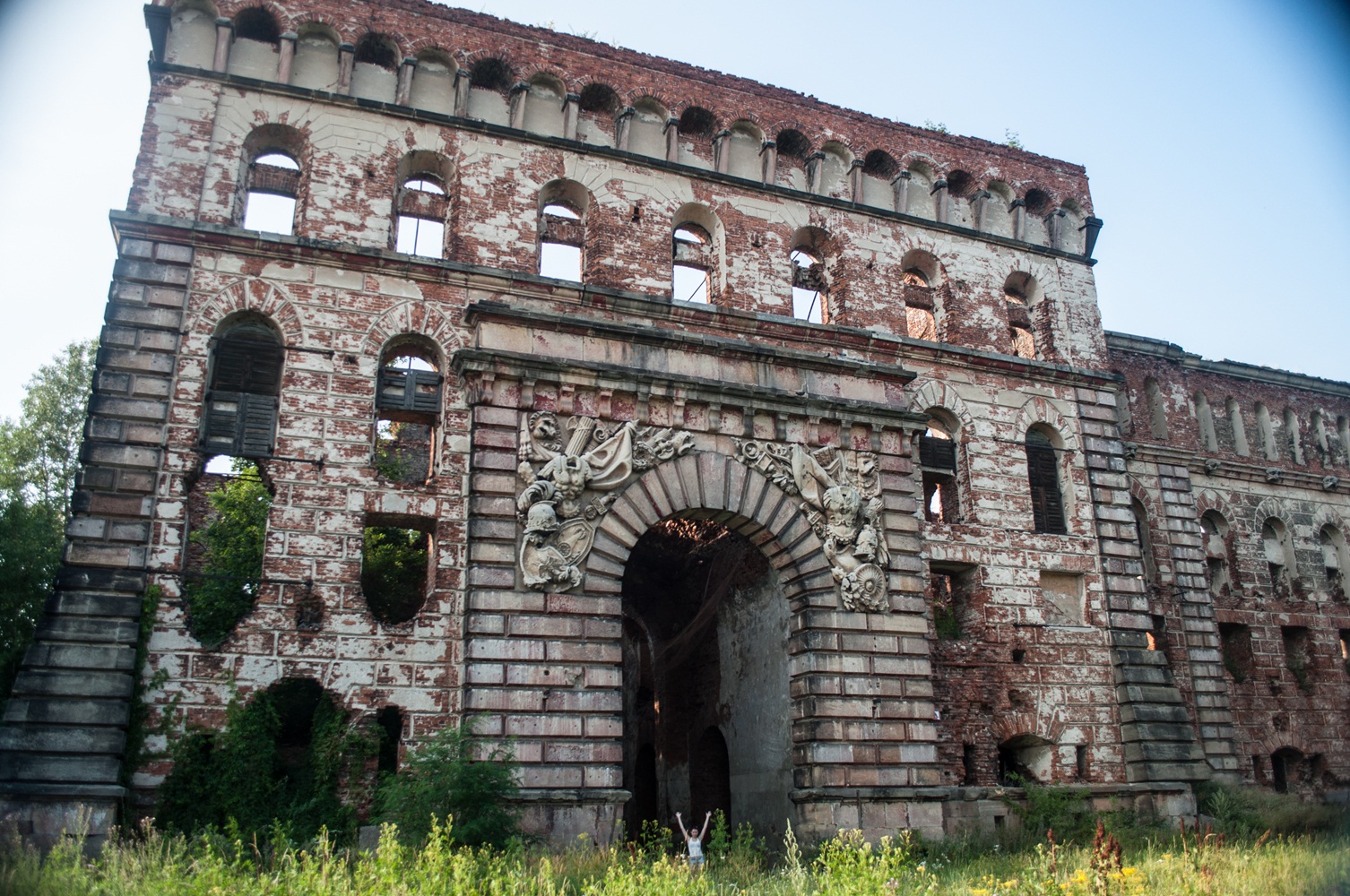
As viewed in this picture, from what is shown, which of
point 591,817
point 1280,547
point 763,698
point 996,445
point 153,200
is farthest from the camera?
point 1280,547

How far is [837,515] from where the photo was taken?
54.5ft

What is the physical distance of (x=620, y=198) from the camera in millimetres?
19141

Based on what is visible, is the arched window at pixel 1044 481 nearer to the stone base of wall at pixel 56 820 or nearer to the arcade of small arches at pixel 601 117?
the arcade of small arches at pixel 601 117

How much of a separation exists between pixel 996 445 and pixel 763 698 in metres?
7.07

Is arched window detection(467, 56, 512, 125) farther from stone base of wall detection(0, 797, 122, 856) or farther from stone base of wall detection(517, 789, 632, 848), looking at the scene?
stone base of wall detection(0, 797, 122, 856)

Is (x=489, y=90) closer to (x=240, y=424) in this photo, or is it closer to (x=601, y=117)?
(x=601, y=117)

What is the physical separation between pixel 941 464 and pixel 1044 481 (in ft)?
8.22

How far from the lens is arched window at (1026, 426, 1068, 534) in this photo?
2059cm

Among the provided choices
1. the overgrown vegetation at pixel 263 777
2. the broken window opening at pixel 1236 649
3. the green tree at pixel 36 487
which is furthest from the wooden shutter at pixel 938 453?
the green tree at pixel 36 487

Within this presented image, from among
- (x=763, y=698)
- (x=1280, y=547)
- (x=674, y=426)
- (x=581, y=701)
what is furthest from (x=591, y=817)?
(x=1280, y=547)

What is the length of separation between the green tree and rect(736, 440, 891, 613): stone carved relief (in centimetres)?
1314

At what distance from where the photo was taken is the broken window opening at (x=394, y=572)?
22.0 metres

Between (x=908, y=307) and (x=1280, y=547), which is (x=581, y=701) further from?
(x=1280, y=547)

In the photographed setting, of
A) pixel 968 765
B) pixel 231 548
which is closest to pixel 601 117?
pixel 231 548
